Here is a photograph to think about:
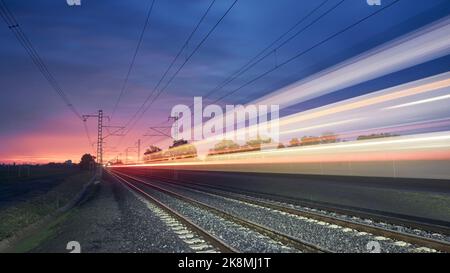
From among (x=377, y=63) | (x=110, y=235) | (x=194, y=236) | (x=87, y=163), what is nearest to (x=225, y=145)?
(x=377, y=63)

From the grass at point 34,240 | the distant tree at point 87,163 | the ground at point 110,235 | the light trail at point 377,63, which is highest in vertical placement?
the light trail at point 377,63

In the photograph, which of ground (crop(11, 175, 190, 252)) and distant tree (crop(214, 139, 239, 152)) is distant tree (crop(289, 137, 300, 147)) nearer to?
distant tree (crop(214, 139, 239, 152))

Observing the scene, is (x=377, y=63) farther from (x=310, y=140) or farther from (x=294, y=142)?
(x=294, y=142)

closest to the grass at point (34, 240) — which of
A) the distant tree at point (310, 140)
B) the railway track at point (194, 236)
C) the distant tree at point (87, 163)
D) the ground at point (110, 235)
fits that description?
the ground at point (110, 235)

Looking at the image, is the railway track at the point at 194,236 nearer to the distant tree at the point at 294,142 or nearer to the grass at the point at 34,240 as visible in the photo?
the grass at the point at 34,240

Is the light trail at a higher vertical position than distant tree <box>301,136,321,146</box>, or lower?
higher

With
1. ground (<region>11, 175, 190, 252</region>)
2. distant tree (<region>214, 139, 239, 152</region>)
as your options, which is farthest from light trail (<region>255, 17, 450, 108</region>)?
ground (<region>11, 175, 190, 252</region>)

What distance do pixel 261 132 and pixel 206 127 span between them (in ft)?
39.0

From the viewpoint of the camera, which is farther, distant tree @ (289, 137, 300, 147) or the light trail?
distant tree @ (289, 137, 300, 147)

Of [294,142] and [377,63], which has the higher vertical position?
[377,63]

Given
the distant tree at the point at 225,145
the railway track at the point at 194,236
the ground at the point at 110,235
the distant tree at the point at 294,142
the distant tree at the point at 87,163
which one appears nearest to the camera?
the railway track at the point at 194,236

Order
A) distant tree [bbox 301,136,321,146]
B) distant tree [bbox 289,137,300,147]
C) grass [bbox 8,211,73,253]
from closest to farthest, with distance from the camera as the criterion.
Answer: grass [bbox 8,211,73,253]
distant tree [bbox 301,136,321,146]
distant tree [bbox 289,137,300,147]

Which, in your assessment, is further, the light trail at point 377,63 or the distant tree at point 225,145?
the distant tree at point 225,145

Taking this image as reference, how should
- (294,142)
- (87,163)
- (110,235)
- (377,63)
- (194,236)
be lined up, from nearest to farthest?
(194,236) → (110,235) → (377,63) → (294,142) → (87,163)
